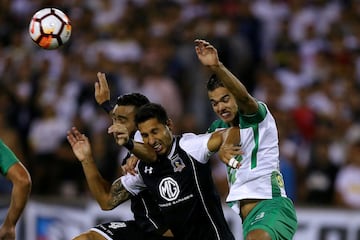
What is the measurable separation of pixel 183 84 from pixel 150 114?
6.99m

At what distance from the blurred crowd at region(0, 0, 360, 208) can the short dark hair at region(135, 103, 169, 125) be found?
4817 mm

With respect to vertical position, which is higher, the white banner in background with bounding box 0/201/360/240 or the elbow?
the elbow

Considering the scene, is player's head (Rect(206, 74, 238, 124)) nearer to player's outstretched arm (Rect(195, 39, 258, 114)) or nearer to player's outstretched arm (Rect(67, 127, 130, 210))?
player's outstretched arm (Rect(195, 39, 258, 114))

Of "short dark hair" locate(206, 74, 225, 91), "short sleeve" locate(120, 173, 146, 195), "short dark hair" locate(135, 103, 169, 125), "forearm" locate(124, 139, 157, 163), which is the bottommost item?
"short sleeve" locate(120, 173, 146, 195)

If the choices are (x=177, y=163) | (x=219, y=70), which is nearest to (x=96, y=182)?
(x=177, y=163)

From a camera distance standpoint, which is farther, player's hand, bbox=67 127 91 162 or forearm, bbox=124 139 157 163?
player's hand, bbox=67 127 91 162

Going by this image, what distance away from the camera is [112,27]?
16.8m

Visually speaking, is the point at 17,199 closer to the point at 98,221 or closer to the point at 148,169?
the point at 148,169

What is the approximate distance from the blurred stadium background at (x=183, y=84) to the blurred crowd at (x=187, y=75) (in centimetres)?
2

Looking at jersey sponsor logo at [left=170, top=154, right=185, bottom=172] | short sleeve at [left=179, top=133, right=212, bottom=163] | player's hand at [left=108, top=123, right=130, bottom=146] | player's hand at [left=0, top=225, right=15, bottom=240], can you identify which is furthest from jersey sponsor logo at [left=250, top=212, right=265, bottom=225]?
player's hand at [left=0, top=225, right=15, bottom=240]

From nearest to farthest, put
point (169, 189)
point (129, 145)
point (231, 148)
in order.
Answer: point (231, 148) → point (129, 145) → point (169, 189)

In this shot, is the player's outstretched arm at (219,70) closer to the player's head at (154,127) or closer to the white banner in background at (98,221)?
the player's head at (154,127)

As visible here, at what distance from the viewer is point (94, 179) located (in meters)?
8.89

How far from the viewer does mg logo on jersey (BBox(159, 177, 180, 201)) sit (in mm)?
8469
